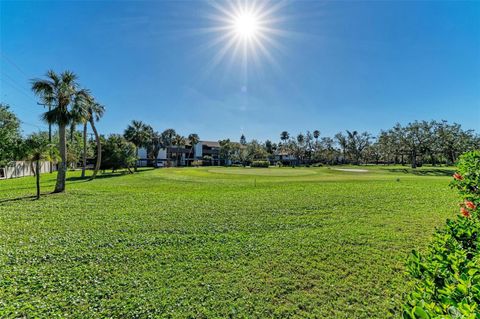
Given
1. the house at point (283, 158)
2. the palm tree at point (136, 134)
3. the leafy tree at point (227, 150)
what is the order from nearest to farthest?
the palm tree at point (136, 134) < the leafy tree at point (227, 150) < the house at point (283, 158)

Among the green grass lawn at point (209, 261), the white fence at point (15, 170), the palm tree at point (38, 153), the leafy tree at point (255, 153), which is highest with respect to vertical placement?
the leafy tree at point (255, 153)

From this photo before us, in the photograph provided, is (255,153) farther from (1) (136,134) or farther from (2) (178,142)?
(1) (136,134)

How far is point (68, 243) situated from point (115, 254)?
197 cm

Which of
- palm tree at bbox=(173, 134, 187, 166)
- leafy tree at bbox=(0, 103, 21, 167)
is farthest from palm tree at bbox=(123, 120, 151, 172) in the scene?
palm tree at bbox=(173, 134, 187, 166)

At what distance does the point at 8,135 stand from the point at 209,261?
3762cm

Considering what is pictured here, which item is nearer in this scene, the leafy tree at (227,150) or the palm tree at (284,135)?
the leafy tree at (227,150)

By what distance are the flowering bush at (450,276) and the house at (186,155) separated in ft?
284

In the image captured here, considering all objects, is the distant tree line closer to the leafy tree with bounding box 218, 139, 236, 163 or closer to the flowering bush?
the leafy tree with bounding box 218, 139, 236, 163

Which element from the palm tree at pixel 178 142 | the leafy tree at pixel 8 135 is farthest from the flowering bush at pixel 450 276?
the palm tree at pixel 178 142

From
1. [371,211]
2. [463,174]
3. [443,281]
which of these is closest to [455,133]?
[371,211]

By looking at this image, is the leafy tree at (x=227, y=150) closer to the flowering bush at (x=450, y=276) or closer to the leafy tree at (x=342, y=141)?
the leafy tree at (x=342, y=141)

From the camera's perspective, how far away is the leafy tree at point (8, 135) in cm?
2816

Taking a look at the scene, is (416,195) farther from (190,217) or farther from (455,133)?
(455,133)

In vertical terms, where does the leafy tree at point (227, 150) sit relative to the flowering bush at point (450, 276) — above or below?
above
